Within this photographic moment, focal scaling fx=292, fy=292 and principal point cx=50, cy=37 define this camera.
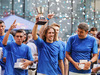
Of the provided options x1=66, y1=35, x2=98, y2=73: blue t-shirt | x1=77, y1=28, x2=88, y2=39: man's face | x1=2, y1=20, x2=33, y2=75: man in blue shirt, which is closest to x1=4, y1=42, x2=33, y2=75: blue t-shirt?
x1=2, y1=20, x2=33, y2=75: man in blue shirt

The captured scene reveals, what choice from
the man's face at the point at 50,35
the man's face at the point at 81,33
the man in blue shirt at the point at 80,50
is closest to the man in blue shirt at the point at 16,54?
the man's face at the point at 50,35

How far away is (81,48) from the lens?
574 cm

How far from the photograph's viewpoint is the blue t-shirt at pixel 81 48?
574cm

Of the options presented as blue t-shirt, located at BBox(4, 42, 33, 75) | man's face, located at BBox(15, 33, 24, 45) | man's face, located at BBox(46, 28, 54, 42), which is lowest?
blue t-shirt, located at BBox(4, 42, 33, 75)

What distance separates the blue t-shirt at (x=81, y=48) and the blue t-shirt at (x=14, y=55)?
3.05 ft

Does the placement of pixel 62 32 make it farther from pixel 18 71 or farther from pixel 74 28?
pixel 18 71

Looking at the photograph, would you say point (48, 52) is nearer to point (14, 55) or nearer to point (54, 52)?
point (54, 52)

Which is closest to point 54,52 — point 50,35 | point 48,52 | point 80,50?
point 48,52

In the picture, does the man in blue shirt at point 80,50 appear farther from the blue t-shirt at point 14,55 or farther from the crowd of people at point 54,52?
the blue t-shirt at point 14,55

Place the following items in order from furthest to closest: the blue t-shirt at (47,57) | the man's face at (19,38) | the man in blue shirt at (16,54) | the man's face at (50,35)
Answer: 1. the man's face at (19,38)
2. the man in blue shirt at (16,54)
3. the man's face at (50,35)
4. the blue t-shirt at (47,57)

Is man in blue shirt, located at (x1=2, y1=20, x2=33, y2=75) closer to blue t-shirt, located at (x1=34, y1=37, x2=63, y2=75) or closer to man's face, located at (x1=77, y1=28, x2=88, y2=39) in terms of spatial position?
blue t-shirt, located at (x1=34, y1=37, x2=63, y2=75)

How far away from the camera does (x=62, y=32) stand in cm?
1582

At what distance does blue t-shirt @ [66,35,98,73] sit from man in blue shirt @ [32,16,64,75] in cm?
36

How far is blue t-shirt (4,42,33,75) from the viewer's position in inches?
235
